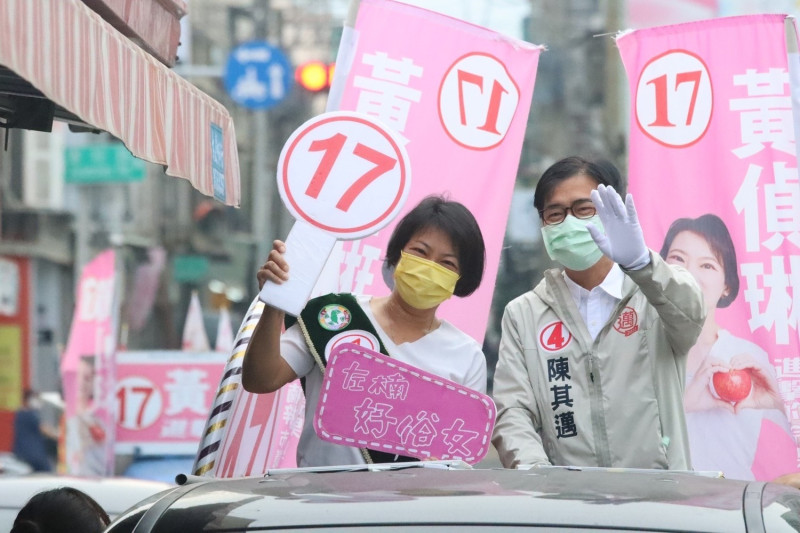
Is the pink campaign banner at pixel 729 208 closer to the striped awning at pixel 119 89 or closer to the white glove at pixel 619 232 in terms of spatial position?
the white glove at pixel 619 232

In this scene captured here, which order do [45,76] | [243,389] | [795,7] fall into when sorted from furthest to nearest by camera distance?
[795,7]
[243,389]
[45,76]

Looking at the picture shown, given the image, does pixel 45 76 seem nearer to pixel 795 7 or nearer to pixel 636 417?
pixel 636 417

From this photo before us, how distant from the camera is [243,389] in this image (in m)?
3.90

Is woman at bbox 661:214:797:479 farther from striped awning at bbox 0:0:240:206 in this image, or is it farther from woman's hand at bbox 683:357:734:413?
striped awning at bbox 0:0:240:206

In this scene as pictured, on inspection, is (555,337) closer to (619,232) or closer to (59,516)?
(619,232)

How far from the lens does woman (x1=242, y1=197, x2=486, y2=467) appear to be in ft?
11.6

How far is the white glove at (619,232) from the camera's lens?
3.40 metres

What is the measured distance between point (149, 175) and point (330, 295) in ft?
88.9

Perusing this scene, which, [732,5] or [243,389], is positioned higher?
[732,5]

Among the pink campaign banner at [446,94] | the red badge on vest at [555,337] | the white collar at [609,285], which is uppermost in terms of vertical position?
the pink campaign banner at [446,94]

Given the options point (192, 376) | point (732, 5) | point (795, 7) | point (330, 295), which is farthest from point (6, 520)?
point (732, 5)

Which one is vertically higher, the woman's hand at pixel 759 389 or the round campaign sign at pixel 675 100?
the round campaign sign at pixel 675 100

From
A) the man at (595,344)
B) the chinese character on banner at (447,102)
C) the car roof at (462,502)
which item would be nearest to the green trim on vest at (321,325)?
the man at (595,344)

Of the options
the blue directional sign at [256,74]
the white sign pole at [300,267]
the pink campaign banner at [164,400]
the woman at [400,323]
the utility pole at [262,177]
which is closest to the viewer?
the white sign pole at [300,267]
